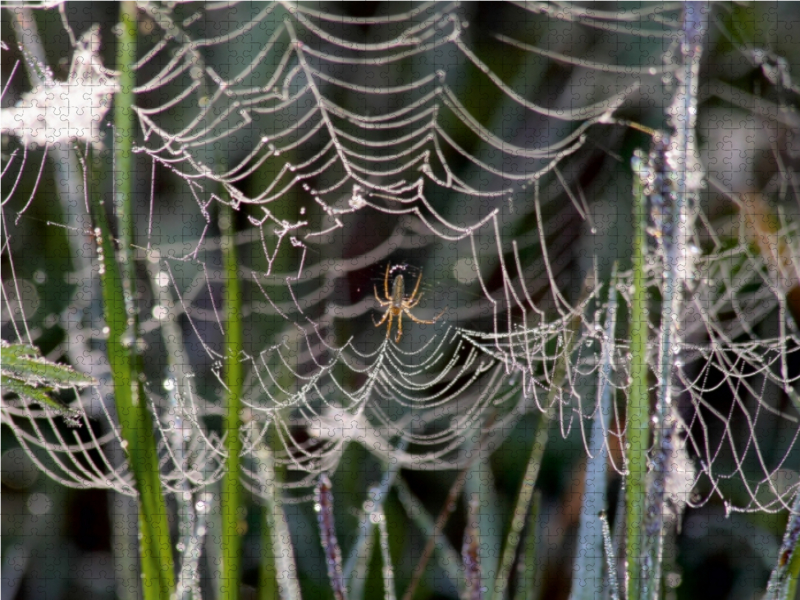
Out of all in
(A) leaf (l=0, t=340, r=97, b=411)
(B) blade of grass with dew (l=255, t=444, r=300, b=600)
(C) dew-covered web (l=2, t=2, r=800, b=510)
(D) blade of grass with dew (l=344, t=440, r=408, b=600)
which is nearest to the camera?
(A) leaf (l=0, t=340, r=97, b=411)

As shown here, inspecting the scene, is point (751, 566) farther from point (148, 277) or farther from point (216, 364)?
point (148, 277)

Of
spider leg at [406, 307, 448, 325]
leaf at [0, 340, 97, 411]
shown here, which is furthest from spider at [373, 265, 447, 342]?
leaf at [0, 340, 97, 411]

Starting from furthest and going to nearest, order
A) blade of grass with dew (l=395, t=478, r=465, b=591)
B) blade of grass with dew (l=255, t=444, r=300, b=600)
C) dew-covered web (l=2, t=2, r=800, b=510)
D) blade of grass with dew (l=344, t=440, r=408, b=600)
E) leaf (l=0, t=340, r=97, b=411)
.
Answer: dew-covered web (l=2, t=2, r=800, b=510) < blade of grass with dew (l=395, t=478, r=465, b=591) < blade of grass with dew (l=344, t=440, r=408, b=600) < blade of grass with dew (l=255, t=444, r=300, b=600) < leaf (l=0, t=340, r=97, b=411)

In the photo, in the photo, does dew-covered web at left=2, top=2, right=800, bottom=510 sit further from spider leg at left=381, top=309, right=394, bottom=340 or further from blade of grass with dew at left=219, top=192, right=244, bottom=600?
blade of grass with dew at left=219, top=192, right=244, bottom=600

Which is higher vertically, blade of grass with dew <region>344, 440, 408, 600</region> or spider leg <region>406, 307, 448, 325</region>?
spider leg <region>406, 307, 448, 325</region>

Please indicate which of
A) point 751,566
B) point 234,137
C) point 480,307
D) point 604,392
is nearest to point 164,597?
point 604,392

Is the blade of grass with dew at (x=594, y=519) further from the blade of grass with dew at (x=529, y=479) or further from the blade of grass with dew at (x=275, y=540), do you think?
the blade of grass with dew at (x=275, y=540)

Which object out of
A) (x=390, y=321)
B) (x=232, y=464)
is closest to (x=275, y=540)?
(x=232, y=464)

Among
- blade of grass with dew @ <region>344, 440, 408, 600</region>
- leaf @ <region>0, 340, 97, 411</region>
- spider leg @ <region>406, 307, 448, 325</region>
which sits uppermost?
spider leg @ <region>406, 307, 448, 325</region>
